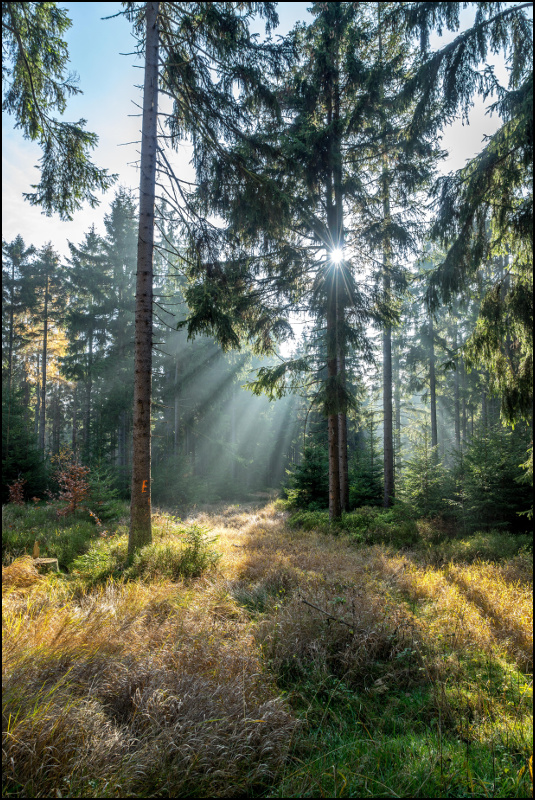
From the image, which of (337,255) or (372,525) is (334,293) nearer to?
(337,255)

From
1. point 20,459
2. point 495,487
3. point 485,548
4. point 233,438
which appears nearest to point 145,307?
point 485,548

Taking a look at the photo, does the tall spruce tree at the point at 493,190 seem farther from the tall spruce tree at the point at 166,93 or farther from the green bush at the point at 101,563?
the green bush at the point at 101,563

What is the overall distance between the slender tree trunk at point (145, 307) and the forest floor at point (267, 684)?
1221 mm

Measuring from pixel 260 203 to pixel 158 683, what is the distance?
8.42m

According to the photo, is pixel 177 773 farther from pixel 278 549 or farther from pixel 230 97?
pixel 230 97

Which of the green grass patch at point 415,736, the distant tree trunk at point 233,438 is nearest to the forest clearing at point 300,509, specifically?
the green grass patch at point 415,736

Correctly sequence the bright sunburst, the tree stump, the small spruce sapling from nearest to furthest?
the tree stump < the bright sunburst < the small spruce sapling

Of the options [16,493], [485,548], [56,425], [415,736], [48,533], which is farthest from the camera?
[56,425]

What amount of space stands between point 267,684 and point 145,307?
6264mm

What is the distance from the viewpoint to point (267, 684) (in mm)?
3094

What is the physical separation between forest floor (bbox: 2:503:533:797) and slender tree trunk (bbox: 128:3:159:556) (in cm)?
122

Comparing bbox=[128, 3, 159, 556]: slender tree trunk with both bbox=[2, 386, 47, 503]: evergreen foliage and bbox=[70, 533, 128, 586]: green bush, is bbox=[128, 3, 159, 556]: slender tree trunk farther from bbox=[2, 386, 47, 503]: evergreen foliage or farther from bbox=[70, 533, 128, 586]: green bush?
bbox=[2, 386, 47, 503]: evergreen foliage

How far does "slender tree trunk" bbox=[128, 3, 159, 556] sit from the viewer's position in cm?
675

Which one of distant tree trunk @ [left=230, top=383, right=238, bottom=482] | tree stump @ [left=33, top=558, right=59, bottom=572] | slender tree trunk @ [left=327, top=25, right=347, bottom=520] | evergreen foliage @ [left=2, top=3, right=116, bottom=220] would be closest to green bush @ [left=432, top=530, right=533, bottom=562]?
slender tree trunk @ [left=327, top=25, right=347, bottom=520]
